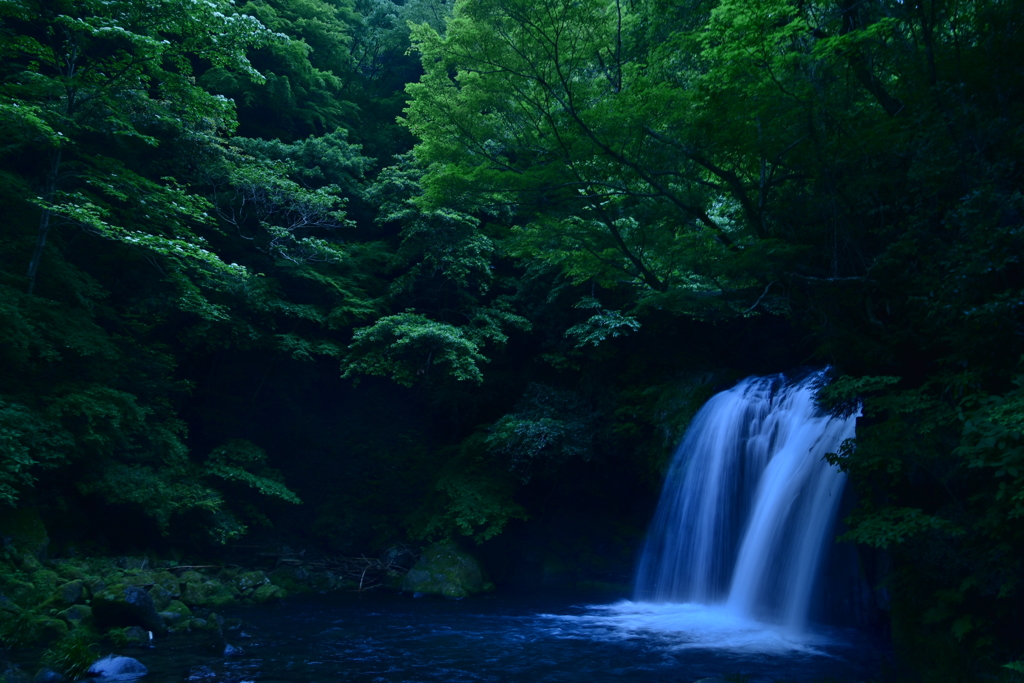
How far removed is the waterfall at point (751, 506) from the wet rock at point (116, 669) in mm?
8404

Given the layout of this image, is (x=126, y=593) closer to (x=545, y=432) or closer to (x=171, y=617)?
(x=171, y=617)

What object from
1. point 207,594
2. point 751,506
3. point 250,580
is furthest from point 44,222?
point 751,506

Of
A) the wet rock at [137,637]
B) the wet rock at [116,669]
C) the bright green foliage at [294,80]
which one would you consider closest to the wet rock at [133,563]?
the wet rock at [137,637]

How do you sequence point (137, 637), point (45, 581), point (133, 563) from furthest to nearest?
1. point (133, 563)
2. point (45, 581)
3. point (137, 637)

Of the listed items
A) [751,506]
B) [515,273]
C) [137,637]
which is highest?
[515,273]

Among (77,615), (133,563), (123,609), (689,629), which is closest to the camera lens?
(77,615)

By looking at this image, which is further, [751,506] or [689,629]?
[751,506]

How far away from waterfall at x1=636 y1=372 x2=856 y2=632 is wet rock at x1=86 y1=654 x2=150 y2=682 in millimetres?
8404

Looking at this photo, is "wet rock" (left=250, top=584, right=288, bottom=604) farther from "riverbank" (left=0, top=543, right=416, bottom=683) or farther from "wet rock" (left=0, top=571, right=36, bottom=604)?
"wet rock" (left=0, top=571, right=36, bottom=604)

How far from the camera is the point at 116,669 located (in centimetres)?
711

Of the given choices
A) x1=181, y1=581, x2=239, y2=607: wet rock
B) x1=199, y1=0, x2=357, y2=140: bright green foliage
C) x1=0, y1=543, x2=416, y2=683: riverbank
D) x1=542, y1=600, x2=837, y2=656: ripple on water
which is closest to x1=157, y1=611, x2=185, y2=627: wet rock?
x1=0, y1=543, x2=416, y2=683: riverbank

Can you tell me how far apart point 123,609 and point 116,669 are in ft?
6.52

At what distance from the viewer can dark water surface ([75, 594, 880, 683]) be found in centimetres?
747

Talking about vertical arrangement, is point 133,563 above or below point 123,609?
above
